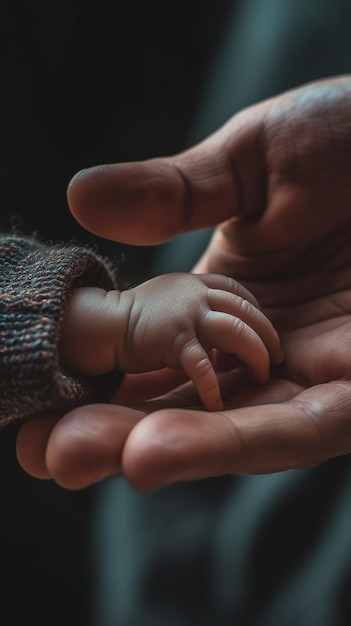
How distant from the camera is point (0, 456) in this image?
1.22 metres

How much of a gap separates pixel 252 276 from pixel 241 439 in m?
0.39

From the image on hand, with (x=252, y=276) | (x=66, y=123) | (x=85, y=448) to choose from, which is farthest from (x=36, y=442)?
(x=66, y=123)

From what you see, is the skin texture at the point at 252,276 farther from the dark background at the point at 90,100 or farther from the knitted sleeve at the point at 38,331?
the dark background at the point at 90,100

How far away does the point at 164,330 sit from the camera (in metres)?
0.68

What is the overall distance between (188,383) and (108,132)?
2.03ft

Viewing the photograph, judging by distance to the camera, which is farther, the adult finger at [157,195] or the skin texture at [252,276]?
the adult finger at [157,195]

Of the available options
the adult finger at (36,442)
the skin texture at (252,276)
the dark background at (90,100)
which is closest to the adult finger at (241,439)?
the skin texture at (252,276)

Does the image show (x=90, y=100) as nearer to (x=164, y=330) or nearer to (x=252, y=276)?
(x=252, y=276)

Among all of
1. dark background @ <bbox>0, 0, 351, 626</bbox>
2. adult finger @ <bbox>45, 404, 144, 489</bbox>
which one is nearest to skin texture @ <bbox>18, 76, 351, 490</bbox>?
adult finger @ <bbox>45, 404, 144, 489</bbox>

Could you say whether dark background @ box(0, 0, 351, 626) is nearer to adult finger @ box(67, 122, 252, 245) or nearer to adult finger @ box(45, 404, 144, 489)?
adult finger @ box(67, 122, 252, 245)

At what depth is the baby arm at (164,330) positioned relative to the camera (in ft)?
2.22

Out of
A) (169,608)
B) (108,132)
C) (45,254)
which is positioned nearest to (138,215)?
(45,254)

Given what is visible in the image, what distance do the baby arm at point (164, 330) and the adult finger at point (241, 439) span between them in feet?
0.21

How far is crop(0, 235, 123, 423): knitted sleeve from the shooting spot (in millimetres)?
621
